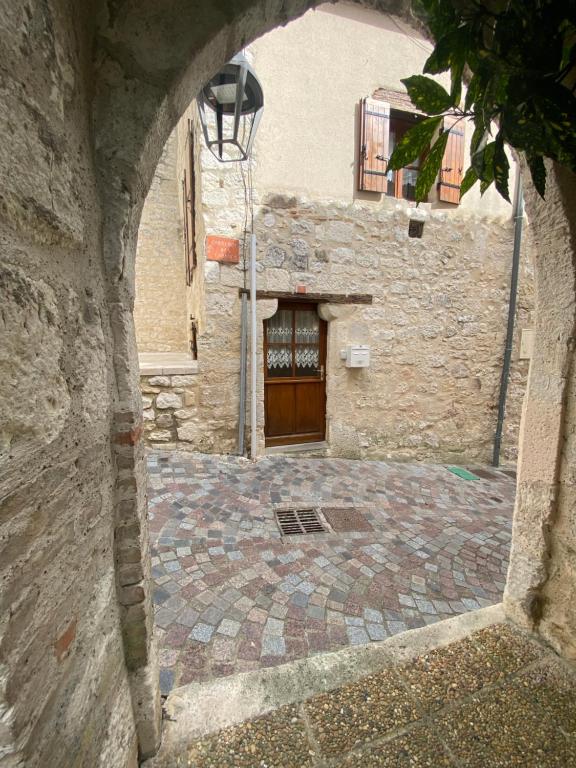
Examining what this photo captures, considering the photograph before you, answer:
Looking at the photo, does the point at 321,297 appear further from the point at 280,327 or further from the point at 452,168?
the point at 452,168

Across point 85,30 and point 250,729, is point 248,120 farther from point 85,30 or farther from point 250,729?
point 250,729

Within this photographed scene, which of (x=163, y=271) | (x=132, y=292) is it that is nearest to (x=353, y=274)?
(x=132, y=292)

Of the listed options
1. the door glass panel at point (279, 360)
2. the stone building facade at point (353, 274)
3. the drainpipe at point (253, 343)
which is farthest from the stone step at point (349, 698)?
the door glass panel at point (279, 360)

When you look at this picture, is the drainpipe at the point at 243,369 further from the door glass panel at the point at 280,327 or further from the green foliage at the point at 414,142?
the green foliage at the point at 414,142

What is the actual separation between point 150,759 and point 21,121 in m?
1.63

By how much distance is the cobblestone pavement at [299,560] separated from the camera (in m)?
1.74

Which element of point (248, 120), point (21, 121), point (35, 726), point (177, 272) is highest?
point (248, 120)

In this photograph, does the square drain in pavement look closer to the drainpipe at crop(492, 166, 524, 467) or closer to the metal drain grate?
the metal drain grate

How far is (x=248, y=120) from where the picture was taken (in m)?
3.33

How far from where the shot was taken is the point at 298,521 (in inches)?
113

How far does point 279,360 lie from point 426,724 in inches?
144

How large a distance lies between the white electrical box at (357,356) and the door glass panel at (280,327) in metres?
0.80

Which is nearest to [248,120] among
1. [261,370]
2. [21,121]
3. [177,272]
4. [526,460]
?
[261,370]

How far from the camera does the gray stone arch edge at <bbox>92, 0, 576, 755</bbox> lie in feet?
2.46
